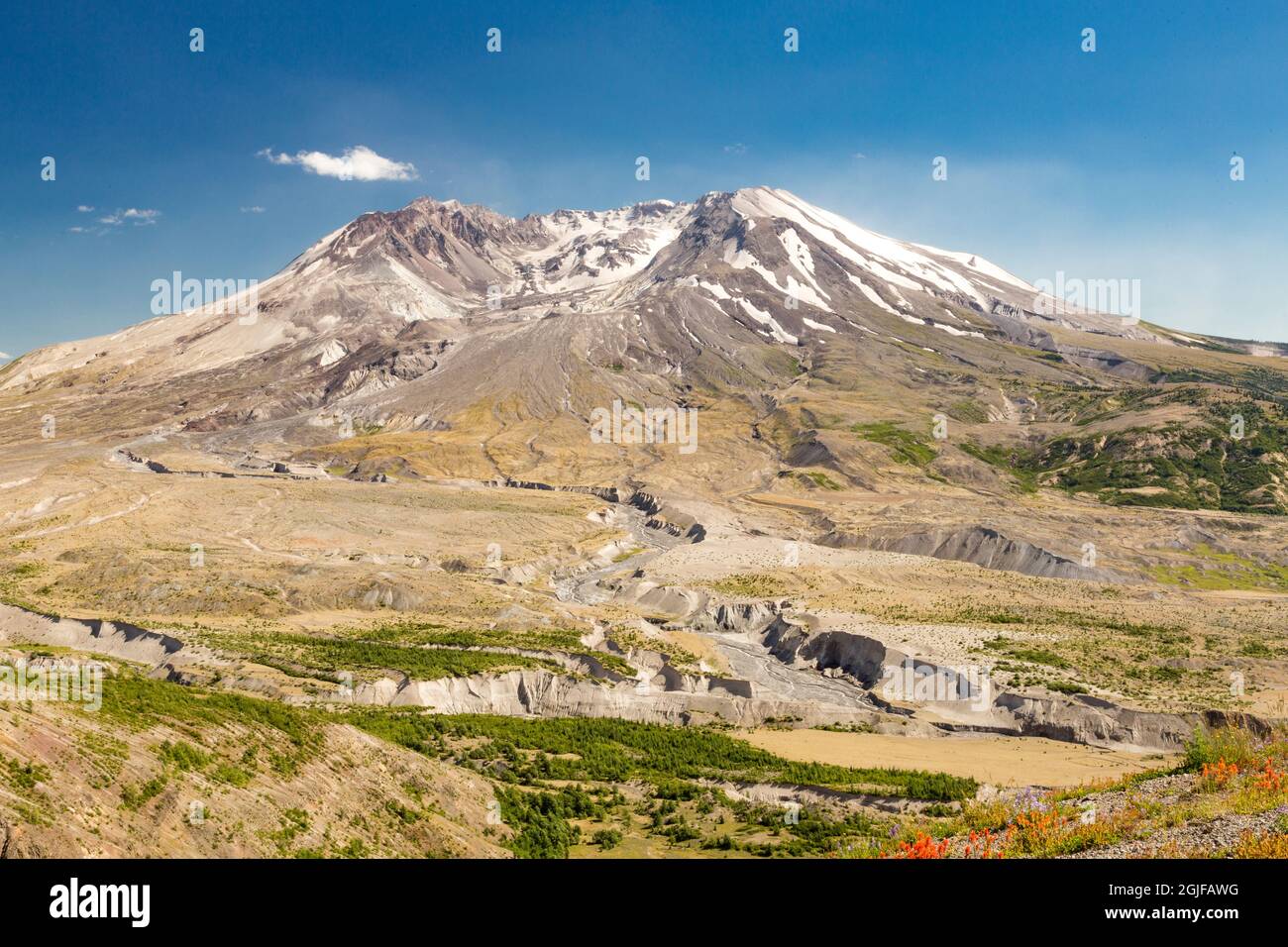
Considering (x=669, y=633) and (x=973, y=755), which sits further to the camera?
(x=669, y=633)

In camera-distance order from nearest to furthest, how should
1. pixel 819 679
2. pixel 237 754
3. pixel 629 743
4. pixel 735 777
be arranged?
pixel 237 754, pixel 735 777, pixel 629 743, pixel 819 679

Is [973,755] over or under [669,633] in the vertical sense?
over

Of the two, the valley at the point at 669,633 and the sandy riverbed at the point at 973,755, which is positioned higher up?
the valley at the point at 669,633

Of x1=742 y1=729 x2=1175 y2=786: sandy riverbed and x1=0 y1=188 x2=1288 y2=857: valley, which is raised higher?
x1=0 y1=188 x2=1288 y2=857: valley

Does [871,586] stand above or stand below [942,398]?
below

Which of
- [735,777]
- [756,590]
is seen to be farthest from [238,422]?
[735,777]

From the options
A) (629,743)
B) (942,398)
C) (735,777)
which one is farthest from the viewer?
(942,398)

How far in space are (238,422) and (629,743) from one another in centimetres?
18425

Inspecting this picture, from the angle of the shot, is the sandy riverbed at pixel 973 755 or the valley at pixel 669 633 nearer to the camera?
the valley at pixel 669 633

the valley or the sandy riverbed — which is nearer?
the valley

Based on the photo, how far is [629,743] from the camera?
1326 inches
